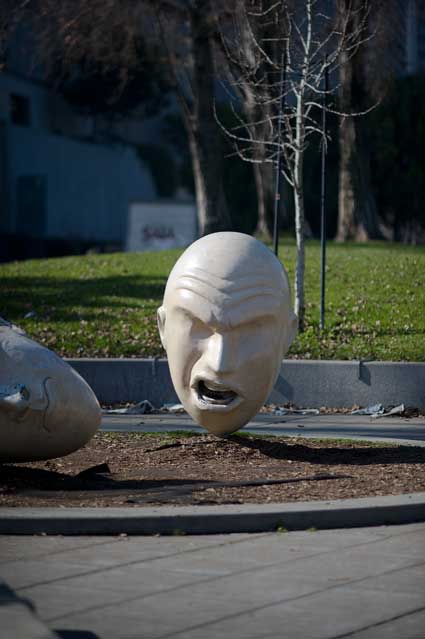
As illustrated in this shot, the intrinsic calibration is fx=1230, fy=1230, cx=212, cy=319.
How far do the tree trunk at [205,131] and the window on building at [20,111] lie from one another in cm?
2216

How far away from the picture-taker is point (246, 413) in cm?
932

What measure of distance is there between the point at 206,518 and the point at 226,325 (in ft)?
7.18

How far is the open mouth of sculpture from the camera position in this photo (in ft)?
30.0

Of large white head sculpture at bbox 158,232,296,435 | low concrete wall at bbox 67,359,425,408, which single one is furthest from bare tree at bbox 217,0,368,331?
large white head sculpture at bbox 158,232,296,435

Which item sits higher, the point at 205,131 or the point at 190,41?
the point at 190,41

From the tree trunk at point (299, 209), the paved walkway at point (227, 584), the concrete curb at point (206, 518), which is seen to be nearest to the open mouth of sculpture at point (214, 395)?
the concrete curb at point (206, 518)

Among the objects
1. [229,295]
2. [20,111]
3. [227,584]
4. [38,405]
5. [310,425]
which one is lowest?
[310,425]


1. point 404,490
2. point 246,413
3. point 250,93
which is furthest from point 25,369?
point 250,93

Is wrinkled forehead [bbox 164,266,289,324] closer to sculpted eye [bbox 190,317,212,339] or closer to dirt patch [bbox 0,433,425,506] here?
sculpted eye [bbox 190,317,212,339]

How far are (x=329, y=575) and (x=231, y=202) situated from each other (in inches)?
1281

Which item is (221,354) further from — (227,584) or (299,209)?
(299,209)

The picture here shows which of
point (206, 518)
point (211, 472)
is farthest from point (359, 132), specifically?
point (206, 518)

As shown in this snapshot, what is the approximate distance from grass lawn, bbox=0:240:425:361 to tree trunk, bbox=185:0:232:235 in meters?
2.19

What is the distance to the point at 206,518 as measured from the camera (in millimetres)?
6945
